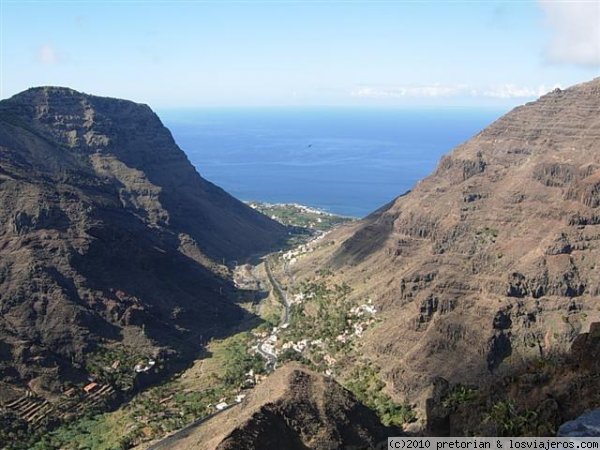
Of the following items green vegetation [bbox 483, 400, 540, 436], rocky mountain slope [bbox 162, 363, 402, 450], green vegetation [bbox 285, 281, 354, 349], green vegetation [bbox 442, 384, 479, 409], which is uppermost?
green vegetation [bbox 483, 400, 540, 436]

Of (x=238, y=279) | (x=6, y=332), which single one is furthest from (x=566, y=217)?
(x=6, y=332)

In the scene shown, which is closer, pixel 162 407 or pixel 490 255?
pixel 162 407

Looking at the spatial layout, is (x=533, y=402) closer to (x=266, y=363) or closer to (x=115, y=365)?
(x=266, y=363)

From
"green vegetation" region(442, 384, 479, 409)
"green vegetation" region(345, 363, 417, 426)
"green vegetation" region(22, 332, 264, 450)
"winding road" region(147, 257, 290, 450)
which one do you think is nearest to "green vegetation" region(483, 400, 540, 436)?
"green vegetation" region(442, 384, 479, 409)

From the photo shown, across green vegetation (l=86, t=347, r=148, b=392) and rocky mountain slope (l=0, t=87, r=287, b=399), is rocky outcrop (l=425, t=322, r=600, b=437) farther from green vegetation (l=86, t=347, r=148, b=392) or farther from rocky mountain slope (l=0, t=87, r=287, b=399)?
rocky mountain slope (l=0, t=87, r=287, b=399)

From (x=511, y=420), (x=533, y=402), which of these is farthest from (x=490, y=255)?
(x=511, y=420)

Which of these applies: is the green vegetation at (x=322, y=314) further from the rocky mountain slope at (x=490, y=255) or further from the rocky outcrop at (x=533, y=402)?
the rocky outcrop at (x=533, y=402)

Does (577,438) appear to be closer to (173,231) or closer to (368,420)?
(368,420)
